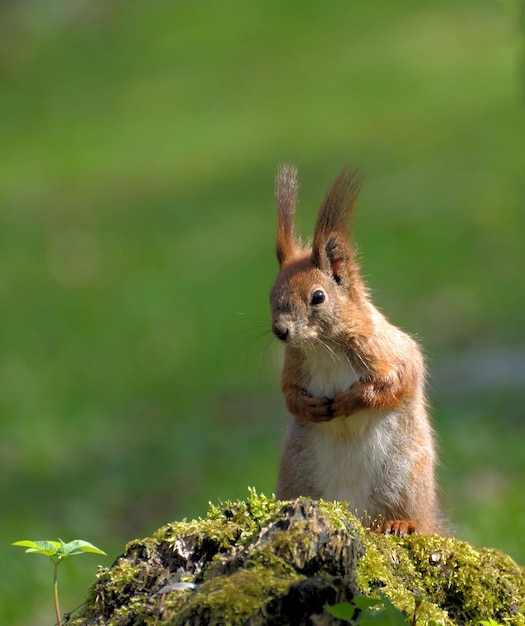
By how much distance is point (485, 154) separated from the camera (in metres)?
13.5

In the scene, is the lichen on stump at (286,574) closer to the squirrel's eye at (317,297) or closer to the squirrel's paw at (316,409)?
the squirrel's paw at (316,409)

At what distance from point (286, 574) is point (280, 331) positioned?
1201 mm

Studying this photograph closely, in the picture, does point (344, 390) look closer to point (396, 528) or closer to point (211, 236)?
point (396, 528)

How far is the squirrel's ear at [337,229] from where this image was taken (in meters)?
3.58

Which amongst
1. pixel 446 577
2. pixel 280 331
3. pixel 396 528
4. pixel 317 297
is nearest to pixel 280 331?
pixel 280 331

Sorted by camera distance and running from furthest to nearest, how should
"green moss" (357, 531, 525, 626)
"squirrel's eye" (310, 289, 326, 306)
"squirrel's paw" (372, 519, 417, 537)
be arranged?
"squirrel's eye" (310, 289, 326, 306) → "squirrel's paw" (372, 519, 417, 537) → "green moss" (357, 531, 525, 626)

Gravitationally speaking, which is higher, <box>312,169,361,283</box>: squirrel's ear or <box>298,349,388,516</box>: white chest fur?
<box>312,169,361,283</box>: squirrel's ear

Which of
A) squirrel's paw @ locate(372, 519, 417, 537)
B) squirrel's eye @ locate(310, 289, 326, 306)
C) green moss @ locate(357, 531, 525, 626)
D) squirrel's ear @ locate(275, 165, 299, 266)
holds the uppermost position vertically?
squirrel's ear @ locate(275, 165, 299, 266)

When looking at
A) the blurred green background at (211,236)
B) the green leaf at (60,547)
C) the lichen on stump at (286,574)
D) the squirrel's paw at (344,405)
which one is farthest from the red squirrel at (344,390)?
the green leaf at (60,547)

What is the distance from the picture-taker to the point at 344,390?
3668mm

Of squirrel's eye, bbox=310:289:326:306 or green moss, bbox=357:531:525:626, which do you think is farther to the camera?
squirrel's eye, bbox=310:289:326:306

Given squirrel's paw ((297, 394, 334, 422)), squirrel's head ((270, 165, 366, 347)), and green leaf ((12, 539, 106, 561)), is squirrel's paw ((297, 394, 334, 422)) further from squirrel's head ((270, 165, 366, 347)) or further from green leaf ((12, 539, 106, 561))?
green leaf ((12, 539, 106, 561))

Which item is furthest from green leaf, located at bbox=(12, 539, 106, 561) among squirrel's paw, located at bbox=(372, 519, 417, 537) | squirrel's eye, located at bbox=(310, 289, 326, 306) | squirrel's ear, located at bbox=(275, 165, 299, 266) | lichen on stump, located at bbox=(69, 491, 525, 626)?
squirrel's ear, located at bbox=(275, 165, 299, 266)

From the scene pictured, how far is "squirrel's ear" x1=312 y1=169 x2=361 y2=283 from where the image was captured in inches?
141
